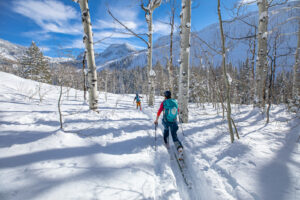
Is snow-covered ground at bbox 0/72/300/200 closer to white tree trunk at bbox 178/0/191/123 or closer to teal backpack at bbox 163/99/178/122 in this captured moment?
teal backpack at bbox 163/99/178/122

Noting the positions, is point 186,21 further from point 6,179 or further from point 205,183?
point 6,179

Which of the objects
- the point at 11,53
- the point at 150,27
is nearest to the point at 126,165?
the point at 150,27

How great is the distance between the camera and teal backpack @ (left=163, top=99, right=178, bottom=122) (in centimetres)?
367

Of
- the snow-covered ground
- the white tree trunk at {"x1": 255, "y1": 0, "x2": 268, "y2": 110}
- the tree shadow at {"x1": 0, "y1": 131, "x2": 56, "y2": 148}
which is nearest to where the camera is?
the snow-covered ground

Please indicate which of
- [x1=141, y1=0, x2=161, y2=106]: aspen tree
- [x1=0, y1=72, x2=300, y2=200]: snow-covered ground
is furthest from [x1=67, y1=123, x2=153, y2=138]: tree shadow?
[x1=141, y1=0, x2=161, y2=106]: aspen tree

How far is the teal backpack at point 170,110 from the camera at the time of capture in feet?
12.0

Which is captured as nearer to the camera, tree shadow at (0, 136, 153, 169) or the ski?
tree shadow at (0, 136, 153, 169)

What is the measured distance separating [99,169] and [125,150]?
1.01m

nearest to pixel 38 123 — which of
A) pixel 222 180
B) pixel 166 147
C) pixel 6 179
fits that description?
pixel 6 179

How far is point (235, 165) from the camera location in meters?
2.66

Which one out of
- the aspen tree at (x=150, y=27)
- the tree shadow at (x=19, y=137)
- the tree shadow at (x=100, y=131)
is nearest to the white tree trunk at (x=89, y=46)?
the tree shadow at (x=100, y=131)

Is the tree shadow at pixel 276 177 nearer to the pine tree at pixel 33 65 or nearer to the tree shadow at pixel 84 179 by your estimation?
the tree shadow at pixel 84 179

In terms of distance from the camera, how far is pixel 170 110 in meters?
3.69

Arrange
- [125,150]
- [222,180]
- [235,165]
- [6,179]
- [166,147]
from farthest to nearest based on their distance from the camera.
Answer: [166,147]
[125,150]
[235,165]
[222,180]
[6,179]
